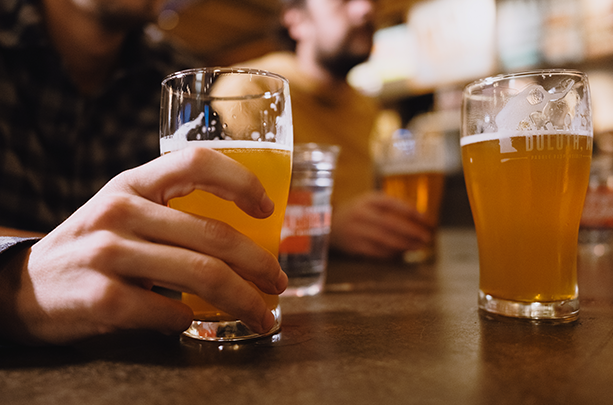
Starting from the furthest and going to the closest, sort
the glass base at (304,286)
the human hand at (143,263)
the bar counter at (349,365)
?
1. the glass base at (304,286)
2. the human hand at (143,263)
3. the bar counter at (349,365)

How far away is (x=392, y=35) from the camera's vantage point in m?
4.37

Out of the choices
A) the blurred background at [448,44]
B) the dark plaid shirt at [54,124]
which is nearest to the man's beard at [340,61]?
the blurred background at [448,44]

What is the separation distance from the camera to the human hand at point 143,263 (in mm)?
468

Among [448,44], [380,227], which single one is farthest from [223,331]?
[448,44]

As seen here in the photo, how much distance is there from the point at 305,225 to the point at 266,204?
Answer: 384 millimetres

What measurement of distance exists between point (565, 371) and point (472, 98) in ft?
1.31

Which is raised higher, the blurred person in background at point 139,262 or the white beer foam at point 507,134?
the white beer foam at point 507,134

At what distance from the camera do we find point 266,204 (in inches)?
19.5

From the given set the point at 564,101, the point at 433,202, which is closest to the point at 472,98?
the point at 564,101

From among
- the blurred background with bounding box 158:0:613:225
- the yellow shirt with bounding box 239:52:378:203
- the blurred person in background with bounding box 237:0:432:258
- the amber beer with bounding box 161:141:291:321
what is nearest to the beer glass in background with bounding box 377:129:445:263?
the blurred person in background with bounding box 237:0:432:258

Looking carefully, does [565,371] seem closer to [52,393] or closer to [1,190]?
[52,393]

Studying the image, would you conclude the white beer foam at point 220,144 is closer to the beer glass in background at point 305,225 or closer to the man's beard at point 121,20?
the beer glass in background at point 305,225

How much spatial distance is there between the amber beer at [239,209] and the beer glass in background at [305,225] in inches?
10.6

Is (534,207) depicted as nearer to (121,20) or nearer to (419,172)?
(419,172)
